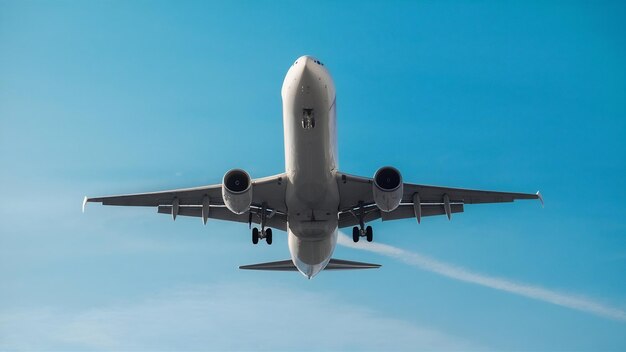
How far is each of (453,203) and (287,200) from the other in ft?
26.6

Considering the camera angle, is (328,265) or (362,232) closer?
(362,232)

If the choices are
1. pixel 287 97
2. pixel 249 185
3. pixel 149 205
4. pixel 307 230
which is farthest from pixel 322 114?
pixel 149 205

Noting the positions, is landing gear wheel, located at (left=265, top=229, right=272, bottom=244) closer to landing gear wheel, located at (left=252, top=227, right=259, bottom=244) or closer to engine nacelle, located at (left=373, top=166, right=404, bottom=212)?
landing gear wheel, located at (left=252, top=227, right=259, bottom=244)

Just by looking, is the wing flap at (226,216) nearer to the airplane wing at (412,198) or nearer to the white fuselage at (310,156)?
the white fuselage at (310,156)

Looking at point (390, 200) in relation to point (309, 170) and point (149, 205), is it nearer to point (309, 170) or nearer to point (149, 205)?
point (309, 170)

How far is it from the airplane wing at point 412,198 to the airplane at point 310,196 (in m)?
0.04

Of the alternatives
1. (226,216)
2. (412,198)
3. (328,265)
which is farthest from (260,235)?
(412,198)

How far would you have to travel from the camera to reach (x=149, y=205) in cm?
3216

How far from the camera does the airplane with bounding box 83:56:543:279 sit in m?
26.4

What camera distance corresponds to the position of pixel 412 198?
31.3 metres

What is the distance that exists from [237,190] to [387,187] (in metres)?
5.66

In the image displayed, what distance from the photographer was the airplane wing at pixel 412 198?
2962cm

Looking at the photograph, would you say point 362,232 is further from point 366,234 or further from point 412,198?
point 412,198

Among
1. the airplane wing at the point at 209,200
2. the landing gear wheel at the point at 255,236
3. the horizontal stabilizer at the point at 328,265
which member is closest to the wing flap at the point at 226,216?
the airplane wing at the point at 209,200
